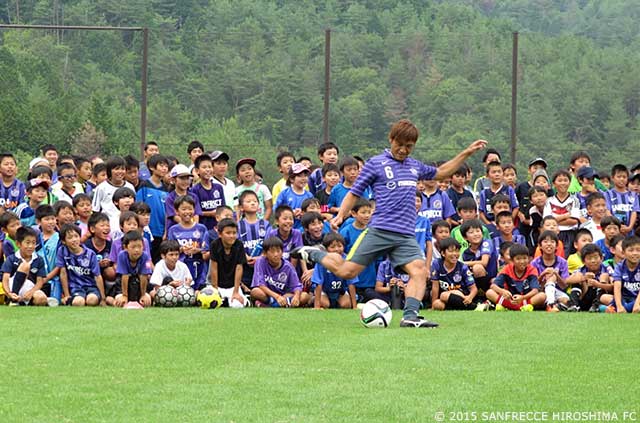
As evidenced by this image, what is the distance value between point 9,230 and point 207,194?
2638 mm

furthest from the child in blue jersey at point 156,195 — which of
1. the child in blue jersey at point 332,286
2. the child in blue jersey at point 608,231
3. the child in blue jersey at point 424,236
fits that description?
the child in blue jersey at point 608,231

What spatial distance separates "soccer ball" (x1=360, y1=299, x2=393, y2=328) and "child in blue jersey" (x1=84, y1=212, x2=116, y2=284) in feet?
14.9

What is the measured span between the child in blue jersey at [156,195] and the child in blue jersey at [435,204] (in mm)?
3520

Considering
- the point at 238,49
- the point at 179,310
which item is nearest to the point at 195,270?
the point at 179,310

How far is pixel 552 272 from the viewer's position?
15055 mm

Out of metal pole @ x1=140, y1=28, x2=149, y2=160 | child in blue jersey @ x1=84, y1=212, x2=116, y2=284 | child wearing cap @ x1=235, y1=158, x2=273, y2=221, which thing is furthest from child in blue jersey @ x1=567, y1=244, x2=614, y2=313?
metal pole @ x1=140, y1=28, x2=149, y2=160

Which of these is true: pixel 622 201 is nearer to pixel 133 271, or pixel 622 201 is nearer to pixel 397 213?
pixel 397 213

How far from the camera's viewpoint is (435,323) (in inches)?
473

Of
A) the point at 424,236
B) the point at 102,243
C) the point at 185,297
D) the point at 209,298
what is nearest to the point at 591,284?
the point at 424,236

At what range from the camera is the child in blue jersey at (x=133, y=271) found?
15.0m

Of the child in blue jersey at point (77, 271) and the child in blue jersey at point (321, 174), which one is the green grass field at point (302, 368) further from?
the child in blue jersey at point (321, 174)

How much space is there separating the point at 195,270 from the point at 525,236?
187 inches

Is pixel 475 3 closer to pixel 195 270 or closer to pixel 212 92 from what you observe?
pixel 212 92

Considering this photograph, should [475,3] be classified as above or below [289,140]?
above
